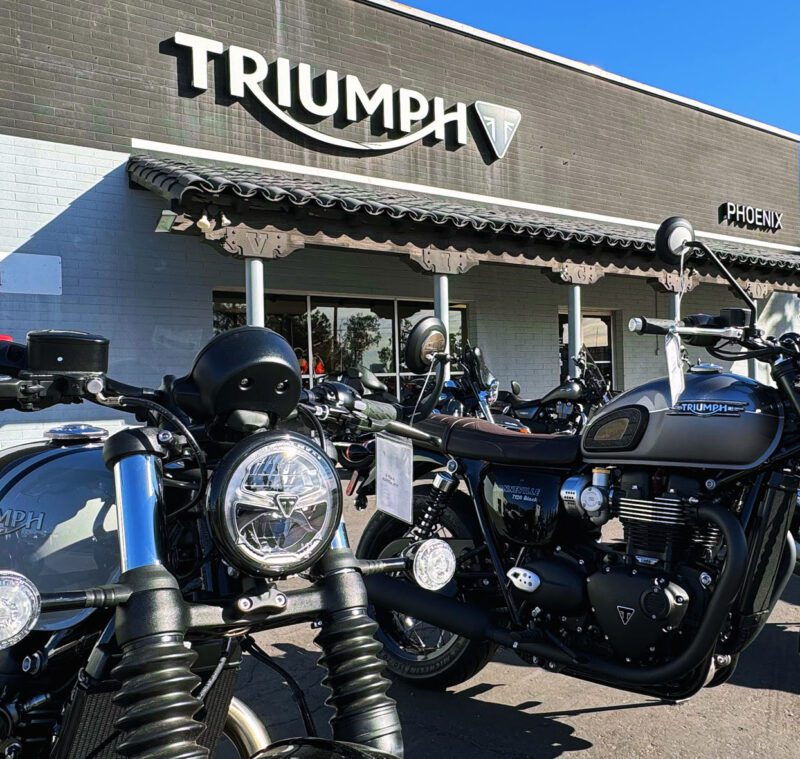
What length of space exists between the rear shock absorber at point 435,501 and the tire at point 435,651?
56 millimetres

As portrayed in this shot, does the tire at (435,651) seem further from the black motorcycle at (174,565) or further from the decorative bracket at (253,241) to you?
the decorative bracket at (253,241)

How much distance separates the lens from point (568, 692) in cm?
336

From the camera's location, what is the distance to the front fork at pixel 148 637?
1110mm

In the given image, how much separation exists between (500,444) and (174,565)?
1729mm

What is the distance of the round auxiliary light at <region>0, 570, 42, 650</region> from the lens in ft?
3.72

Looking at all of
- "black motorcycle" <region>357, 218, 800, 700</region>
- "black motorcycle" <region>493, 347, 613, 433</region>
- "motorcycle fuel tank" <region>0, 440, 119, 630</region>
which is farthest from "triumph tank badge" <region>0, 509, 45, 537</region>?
"black motorcycle" <region>493, 347, 613, 433</region>

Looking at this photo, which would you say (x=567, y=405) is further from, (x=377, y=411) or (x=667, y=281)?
(x=377, y=411)

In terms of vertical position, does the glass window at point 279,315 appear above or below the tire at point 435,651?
above

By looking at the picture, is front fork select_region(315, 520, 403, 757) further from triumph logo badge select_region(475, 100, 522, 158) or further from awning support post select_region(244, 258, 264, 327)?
triumph logo badge select_region(475, 100, 522, 158)

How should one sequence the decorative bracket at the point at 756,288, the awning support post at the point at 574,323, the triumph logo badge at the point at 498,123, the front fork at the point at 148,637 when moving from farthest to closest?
the decorative bracket at the point at 756,288 < the triumph logo badge at the point at 498,123 < the awning support post at the point at 574,323 < the front fork at the point at 148,637

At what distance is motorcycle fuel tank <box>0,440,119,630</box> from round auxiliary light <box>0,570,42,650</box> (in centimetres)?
47

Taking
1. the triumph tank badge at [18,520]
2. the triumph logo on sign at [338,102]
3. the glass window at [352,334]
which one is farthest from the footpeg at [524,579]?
the triumph logo on sign at [338,102]

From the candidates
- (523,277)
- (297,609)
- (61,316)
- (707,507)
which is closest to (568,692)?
(707,507)

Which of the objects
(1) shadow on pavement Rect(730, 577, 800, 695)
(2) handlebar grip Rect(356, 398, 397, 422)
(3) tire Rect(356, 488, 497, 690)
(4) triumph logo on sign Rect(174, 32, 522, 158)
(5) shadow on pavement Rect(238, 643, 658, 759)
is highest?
(4) triumph logo on sign Rect(174, 32, 522, 158)
